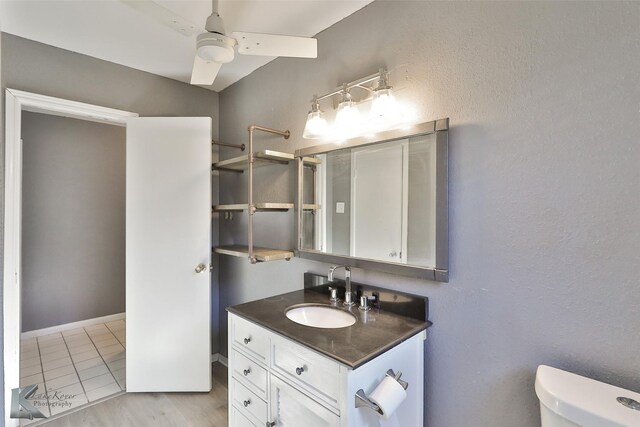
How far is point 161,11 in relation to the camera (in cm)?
109

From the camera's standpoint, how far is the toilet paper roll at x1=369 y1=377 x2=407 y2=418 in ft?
3.19

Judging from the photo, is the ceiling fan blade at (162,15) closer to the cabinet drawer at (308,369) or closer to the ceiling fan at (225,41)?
the ceiling fan at (225,41)

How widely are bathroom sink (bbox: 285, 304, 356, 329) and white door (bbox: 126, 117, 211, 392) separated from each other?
1006mm

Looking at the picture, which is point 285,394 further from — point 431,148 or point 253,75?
point 253,75

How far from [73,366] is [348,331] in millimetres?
2724

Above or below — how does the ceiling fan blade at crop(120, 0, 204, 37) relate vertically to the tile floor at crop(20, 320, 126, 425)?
above

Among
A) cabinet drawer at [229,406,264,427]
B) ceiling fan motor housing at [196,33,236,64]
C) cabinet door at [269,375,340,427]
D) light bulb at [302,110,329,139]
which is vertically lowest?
cabinet drawer at [229,406,264,427]

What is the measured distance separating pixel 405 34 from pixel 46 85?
2.20 m

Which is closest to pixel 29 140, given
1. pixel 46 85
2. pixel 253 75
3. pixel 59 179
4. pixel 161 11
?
pixel 59 179

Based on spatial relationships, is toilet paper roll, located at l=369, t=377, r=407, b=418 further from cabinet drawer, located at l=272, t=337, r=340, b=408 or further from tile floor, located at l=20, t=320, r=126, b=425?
tile floor, located at l=20, t=320, r=126, b=425

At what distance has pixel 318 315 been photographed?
156 centimetres

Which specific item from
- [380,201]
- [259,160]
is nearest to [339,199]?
[380,201]

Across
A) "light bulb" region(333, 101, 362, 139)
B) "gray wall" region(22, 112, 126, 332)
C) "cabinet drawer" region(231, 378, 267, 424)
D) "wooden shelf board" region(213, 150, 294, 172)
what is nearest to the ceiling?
"light bulb" region(333, 101, 362, 139)

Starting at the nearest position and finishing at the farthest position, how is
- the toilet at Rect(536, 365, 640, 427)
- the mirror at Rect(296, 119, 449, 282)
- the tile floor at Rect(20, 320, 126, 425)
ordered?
1. the toilet at Rect(536, 365, 640, 427)
2. the mirror at Rect(296, 119, 449, 282)
3. the tile floor at Rect(20, 320, 126, 425)
